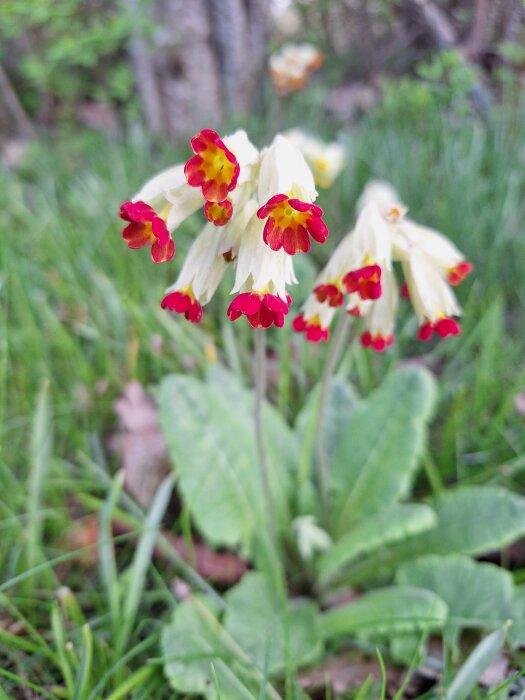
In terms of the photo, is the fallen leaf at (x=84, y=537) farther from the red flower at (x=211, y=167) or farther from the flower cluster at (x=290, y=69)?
the flower cluster at (x=290, y=69)

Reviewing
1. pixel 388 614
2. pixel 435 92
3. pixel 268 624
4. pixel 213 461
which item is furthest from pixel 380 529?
pixel 435 92

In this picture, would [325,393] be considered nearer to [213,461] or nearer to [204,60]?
[213,461]

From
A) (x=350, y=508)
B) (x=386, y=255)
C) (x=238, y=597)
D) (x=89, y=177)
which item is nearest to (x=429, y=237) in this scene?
(x=386, y=255)

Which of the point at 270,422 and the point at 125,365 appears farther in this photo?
the point at 125,365

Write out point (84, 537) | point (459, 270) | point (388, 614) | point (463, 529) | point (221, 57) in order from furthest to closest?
point (221, 57)
point (84, 537)
point (463, 529)
point (388, 614)
point (459, 270)

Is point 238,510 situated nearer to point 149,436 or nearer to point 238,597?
point 238,597

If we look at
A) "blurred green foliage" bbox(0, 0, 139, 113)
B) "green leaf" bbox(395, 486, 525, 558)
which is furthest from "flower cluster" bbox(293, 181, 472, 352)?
"blurred green foliage" bbox(0, 0, 139, 113)

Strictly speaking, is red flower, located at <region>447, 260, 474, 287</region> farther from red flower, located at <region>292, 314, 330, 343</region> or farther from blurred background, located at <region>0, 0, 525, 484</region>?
blurred background, located at <region>0, 0, 525, 484</region>

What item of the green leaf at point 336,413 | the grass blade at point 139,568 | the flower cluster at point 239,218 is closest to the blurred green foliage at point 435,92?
the green leaf at point 336,413
